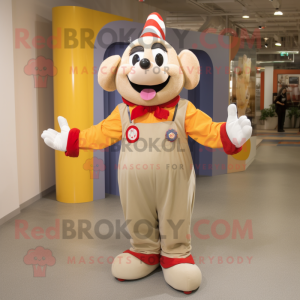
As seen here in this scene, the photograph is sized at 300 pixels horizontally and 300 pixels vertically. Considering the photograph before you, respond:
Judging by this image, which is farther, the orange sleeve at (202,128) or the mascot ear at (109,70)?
the mascot ear at (109,70)

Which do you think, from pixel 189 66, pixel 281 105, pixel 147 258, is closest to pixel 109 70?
pixel 189 66

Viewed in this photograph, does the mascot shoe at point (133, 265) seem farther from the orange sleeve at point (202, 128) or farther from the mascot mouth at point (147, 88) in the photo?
the mascot mouth at point (147, 88)

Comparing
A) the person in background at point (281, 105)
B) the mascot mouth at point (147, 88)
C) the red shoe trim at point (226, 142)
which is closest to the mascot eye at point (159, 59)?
the mascot mouth at point (147, 88)

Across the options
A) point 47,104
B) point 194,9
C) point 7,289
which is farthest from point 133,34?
point 194,9

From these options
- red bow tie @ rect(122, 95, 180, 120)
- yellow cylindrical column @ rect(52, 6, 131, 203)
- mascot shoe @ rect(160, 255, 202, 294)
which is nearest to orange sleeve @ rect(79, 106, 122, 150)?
red bow tie @ rect(122, 95, 180, 120)

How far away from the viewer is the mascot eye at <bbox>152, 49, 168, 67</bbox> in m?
2.28

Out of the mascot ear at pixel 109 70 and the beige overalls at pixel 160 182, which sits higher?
the mascot ear at pixel 109 70

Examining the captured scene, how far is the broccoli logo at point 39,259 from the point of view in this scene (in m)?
2.60

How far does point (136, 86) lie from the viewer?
2305 mm

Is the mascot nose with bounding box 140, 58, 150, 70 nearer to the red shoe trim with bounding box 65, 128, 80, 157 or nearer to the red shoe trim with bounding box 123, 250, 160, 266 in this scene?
the red shoe trim with bounding box 65, 128, 80, 157

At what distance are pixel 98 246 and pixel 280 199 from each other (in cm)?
235

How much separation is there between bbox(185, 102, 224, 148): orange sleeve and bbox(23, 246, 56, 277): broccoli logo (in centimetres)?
133

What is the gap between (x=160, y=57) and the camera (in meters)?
2.28

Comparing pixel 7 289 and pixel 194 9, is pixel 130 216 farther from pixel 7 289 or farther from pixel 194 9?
pixel 194 9
